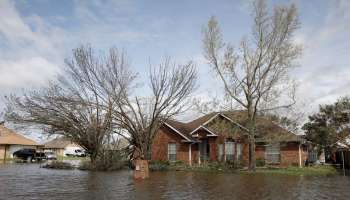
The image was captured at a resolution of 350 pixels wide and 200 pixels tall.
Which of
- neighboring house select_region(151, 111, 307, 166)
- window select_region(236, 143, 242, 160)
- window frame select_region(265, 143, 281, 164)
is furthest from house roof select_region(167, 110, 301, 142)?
window select_region(236, 143, 242, 160)

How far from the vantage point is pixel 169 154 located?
32.6 meters

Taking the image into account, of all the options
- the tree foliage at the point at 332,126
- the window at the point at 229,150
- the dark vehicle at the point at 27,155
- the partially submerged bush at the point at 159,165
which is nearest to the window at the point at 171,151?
the partially submerged bush at the point at 159,165

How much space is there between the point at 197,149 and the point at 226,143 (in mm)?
2860

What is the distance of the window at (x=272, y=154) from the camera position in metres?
29.8

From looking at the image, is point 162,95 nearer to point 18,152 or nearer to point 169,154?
point 169,154

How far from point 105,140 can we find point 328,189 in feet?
59.4

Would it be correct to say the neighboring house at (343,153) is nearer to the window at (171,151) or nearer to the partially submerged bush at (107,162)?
the window at (171,151)

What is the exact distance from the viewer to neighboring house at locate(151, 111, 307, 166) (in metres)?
27.3

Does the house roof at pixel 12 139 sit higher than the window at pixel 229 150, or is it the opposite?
the house roof at pixel 12 139

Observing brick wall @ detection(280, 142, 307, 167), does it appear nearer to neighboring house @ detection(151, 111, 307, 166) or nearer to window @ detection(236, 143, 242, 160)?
neighboring house @ detection(151, 111, 307, 166)

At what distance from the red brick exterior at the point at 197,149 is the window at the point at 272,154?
278 millimetres

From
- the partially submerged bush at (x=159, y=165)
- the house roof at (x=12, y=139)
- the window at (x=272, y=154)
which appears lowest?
the partially submerged bush at (x=159, y=165)

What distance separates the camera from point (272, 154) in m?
30.1

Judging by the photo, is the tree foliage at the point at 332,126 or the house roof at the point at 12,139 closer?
the tree foliage at the point at 332,126
